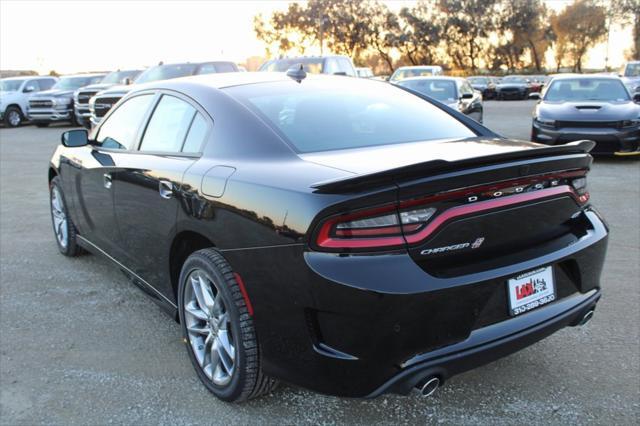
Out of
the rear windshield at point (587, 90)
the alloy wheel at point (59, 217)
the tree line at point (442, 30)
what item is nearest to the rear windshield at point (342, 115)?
the alloy wheel at point (59, 217)

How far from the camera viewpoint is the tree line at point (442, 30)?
189 ft

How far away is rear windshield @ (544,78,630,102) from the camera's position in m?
11.1

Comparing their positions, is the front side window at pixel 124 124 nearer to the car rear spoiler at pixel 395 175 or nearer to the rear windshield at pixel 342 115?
the rear windshield at pixel 342 115

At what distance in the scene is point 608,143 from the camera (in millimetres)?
9977

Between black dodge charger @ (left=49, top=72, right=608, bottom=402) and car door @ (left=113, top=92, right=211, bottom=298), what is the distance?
15mm

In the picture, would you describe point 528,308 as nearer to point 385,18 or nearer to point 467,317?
point 467,317

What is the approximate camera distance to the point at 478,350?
246 cm

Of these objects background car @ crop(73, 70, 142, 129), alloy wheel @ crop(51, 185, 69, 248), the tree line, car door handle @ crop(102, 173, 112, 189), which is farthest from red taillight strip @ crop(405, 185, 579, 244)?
the tree line

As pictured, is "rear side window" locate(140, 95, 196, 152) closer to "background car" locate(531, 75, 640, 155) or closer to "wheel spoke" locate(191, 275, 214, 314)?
"wheel spoke" locate(191, 275, 214, 314)

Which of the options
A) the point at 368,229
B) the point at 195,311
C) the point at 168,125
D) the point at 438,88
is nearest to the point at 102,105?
the point at 438,88

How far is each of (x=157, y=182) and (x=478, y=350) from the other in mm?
1989

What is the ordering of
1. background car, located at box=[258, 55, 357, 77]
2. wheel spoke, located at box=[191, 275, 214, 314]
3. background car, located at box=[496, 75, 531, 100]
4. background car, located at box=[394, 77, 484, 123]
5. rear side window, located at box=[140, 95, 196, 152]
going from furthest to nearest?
background car, located at box=[496, 75, 531, 100], background car, located at box=[258, 55, 357, 77], background car, located at box=[394, 77, 484, 123], rear side window, located at box=[140, 95, 196, 152], wheel spoke, located at box=[191, 275, 214, 314]

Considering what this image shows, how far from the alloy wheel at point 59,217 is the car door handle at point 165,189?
233 centimetres

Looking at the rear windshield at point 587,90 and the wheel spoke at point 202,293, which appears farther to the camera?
the rear windshield at point 587,90
